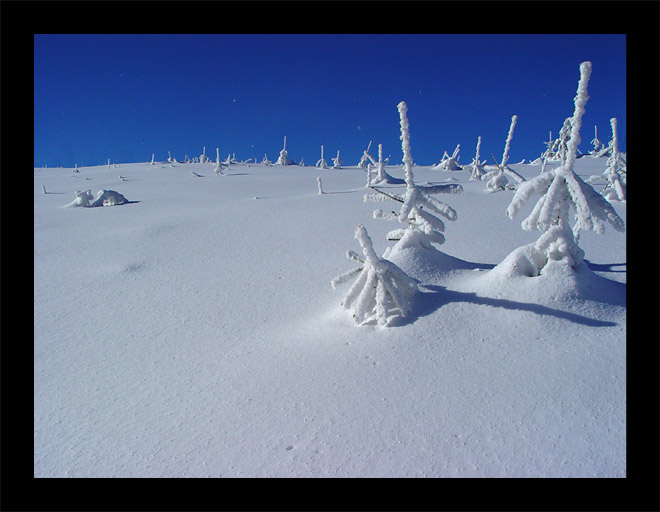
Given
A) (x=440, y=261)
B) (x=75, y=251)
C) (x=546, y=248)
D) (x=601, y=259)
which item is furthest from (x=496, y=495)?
(x=75, y=251)

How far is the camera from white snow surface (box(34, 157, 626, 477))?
3.09 m

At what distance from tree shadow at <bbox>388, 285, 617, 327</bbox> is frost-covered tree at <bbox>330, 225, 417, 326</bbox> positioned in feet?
0.34

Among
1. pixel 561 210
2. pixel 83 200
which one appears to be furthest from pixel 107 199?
pixel 561 210

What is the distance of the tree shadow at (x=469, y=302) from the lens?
449 cm

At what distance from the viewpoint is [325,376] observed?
4078mm

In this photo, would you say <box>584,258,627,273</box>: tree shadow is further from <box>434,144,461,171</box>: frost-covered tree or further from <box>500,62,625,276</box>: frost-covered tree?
<box>434,144,461,171</box>: frost-covered tree

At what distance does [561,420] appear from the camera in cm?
322

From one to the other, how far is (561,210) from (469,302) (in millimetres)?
1628

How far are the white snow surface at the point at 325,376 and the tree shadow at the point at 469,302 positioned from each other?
0.9 inches

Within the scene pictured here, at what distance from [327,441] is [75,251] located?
9395 millimetres

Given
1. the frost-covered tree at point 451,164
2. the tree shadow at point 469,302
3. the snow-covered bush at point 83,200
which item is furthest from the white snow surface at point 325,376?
the frost-covered tree at point 451,164

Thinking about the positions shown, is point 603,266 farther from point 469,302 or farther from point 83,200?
point 83,200

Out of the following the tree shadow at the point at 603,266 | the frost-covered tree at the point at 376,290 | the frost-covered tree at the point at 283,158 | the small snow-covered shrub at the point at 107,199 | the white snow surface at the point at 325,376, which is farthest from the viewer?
the frost-covered tree at the point at 283,158

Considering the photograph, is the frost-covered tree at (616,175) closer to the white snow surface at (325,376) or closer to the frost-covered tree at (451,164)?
the white snow surface at (325,376)
